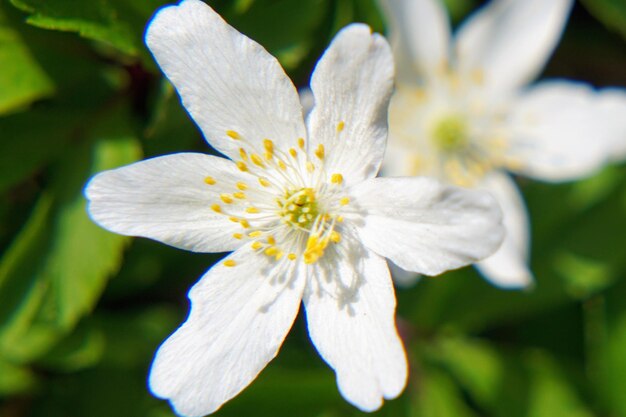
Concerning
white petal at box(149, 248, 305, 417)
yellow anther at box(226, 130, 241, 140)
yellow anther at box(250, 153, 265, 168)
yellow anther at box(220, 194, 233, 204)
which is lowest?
white petal at box(149, 248, 305, 417)

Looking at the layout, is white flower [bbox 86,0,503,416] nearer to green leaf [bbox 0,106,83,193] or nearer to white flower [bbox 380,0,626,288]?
green leaf [bbox 0,106,83,193]

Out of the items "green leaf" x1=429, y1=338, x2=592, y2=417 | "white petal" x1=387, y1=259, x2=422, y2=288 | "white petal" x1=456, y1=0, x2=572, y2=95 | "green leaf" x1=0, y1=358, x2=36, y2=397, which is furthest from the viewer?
"green leaf" x1=429, y1=338, x2=592, y2=417

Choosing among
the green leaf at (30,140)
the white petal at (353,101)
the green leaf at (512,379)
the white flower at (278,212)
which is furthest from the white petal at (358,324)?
the green leaf at (512,379)

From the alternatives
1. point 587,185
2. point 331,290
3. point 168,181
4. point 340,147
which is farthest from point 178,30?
point 587,185

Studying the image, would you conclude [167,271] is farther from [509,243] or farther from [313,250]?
[509,243]

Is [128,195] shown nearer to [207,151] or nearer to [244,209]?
[244,209]

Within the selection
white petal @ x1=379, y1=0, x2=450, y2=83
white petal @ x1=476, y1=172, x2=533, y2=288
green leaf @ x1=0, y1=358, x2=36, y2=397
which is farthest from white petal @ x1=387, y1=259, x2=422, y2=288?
green leaf @ x1=0, y1=358, x2=36, y2=397

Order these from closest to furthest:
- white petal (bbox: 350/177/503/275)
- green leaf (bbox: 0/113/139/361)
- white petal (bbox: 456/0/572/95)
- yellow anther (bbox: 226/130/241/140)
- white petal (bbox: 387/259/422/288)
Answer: white petal (bbox: 350/177/503/275), yellow anther (bbox: 226/130/241/140), green leaf (bbox: 0/113/139/361), white petal (bbox: 387/259/422/288), white petal (bbox: 456/0/572/95)

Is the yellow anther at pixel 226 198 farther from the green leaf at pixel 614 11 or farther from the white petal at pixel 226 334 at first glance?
the green leaf at pixel 614 11
